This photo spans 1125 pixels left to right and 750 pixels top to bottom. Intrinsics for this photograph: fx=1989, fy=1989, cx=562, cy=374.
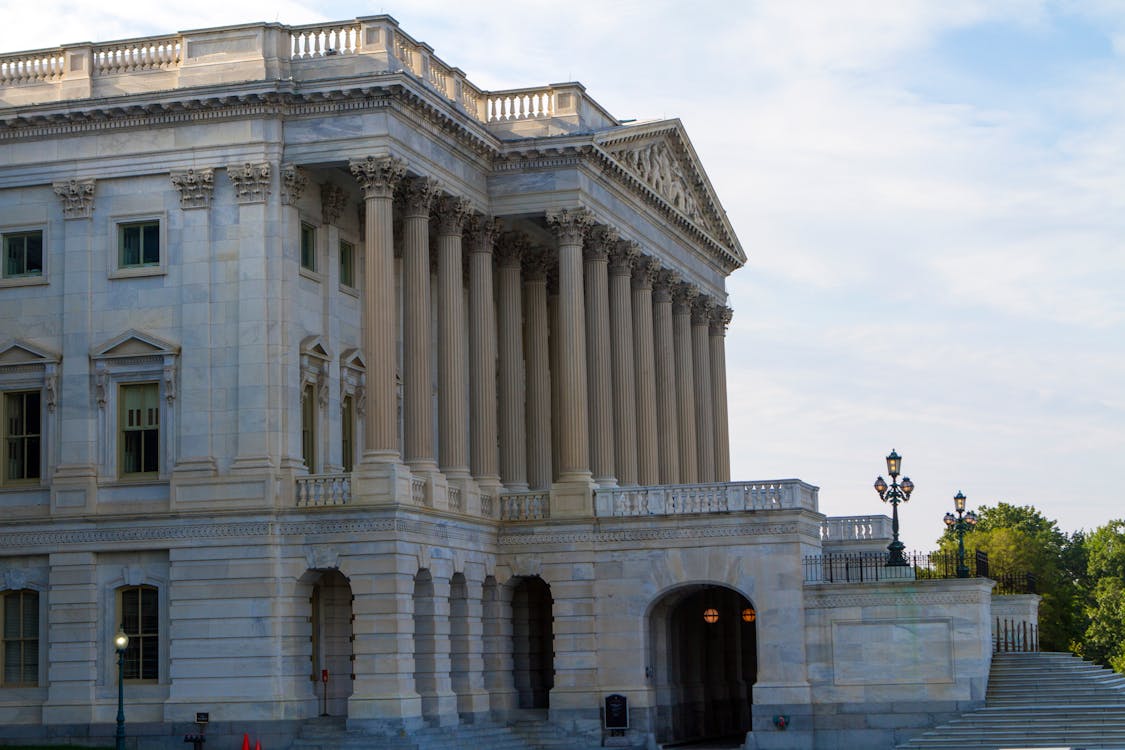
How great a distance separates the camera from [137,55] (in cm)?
6078

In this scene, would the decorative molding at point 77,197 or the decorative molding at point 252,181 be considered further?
the decorative molding at point 77,197

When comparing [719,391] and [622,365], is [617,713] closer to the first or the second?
[622,365]

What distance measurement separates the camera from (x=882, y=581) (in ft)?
198

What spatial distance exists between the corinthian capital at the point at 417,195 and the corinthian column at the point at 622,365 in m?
10.5

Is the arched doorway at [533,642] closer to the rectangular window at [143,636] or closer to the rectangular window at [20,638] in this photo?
the rectangular window at [143,636]

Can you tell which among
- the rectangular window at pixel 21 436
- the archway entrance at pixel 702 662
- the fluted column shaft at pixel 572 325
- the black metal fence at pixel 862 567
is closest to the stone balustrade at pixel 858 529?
the black metal fence at pixel 862 567

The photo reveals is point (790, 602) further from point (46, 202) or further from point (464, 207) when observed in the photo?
point (46, 202)

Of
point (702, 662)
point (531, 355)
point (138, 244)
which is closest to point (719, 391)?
point (531, 355)

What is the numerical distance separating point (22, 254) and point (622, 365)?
21276 mm

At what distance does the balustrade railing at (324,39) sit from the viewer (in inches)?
2375

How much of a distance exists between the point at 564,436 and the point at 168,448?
1419cm

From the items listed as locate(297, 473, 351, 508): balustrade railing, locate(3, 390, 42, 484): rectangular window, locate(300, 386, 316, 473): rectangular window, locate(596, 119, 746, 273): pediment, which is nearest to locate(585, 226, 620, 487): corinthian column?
locate(596, 119, 746, 273): pediment

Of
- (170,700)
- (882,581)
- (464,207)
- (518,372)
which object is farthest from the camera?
(518,372)

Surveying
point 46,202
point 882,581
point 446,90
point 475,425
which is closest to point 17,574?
point 46,202
